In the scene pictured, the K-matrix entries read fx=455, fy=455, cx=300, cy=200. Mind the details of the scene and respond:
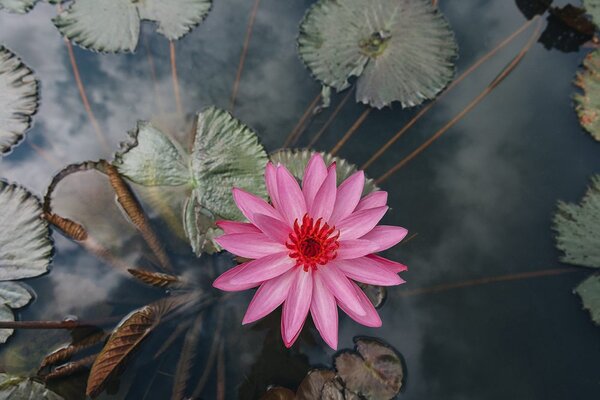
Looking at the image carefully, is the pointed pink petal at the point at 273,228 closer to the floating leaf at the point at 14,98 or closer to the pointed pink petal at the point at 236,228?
the pointed pink petal at the point at 236,228

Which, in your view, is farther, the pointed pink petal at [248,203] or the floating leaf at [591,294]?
the floating leaf at [591,294]

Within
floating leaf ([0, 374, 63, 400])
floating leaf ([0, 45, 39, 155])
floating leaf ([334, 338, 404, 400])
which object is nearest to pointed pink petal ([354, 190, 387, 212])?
floating leaf ([334, 338, 404, 400])

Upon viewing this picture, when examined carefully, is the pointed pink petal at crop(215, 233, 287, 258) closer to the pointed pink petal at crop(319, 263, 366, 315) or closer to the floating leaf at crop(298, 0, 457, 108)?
the pointed pink petal at crop(319, 263, 366, 315)

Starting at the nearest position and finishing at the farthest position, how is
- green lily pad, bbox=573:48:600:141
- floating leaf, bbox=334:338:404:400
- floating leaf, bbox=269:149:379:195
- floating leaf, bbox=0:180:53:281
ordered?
floating leaf, bbox=334:338:404:400 → floating leaf, bbox=0:180:53:281 → floating leaf, bbox=269:149:379:195 → green lily pad, bbox=573:48:600:141

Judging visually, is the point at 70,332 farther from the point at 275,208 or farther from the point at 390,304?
the point at 390,304

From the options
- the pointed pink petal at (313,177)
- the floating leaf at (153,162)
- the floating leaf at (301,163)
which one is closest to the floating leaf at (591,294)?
the floating leaf at (301,163)
